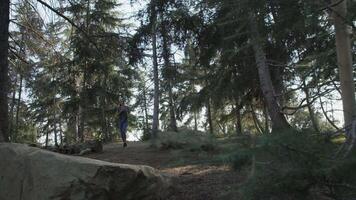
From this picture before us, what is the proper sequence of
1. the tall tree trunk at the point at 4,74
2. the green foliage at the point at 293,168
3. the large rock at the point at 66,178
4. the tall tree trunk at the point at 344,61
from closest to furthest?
the green foliage at the point at 293,168 < the tall tree trunk at the point at 344,61 < the large rock at the point at 66,178 < the tall tree trunk at the point at 4,74

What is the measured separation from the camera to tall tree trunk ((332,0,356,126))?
4609 millimetres

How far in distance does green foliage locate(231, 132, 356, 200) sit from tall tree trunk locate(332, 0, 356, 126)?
1.23 meters

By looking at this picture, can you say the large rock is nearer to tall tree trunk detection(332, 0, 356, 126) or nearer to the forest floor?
the forest floor

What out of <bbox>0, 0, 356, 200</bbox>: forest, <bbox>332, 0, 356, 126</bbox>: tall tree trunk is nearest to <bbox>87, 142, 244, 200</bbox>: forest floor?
<bbox>0, 0, 356, 200</bbox>: forest

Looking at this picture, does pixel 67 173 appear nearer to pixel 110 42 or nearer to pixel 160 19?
pixel 110 42

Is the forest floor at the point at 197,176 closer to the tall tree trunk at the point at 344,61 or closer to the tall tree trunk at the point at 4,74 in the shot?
the tall tree trunk at the point at 344,61

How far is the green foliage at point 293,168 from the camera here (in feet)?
10.5

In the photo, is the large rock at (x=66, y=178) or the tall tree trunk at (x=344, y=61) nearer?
the tall tree trunk at (x=344, y=61)

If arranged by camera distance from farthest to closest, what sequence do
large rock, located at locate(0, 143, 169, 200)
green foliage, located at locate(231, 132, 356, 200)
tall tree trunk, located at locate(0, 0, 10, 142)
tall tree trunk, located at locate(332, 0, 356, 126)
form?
tall tree trunk, located at locate(0, 0, 10, 142) → large rock, located at locate(0, 143, 169, 200) → tall tree trunk, located at locate(332, 0, 356, 126) → green foliage, located at locate(231, 132, 356, 200)

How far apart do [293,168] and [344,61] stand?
195 centimetres

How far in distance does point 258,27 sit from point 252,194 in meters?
3.33

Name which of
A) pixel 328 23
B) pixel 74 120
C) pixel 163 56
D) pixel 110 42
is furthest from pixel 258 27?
pixel 74 120

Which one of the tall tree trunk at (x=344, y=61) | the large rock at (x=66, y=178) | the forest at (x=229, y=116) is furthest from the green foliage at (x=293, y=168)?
the large rock at (x=66, y=178)

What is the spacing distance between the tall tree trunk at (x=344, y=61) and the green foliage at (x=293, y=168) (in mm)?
1230
